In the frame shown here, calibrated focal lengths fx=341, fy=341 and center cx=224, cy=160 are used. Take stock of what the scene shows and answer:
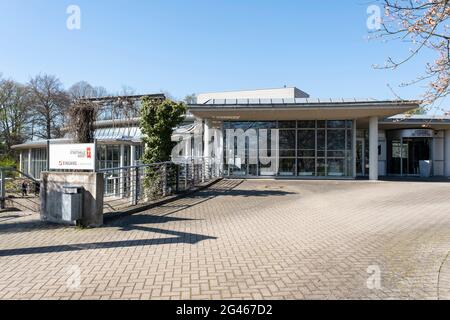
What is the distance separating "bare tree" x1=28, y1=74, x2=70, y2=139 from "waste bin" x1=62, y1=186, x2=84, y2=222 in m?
38.2

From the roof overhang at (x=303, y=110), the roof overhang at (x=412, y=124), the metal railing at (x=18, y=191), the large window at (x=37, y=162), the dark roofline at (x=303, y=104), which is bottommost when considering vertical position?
the metal railing at (x=18, y=191)

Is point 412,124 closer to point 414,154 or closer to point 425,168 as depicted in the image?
point 414,154

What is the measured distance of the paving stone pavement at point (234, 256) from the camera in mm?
3941

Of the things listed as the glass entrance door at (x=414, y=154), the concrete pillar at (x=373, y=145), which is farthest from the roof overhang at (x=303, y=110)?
the glass entrance door at (x=414, y=154)

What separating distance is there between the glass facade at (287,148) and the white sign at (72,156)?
12.6m

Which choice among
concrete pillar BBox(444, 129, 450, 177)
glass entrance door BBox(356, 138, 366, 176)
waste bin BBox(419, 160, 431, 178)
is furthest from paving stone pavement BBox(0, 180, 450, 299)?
concrete pillar BBox(444, 129, 450, 177)

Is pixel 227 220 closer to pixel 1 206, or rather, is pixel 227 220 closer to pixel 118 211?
pixel 118 211

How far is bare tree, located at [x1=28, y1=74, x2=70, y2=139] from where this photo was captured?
136ft

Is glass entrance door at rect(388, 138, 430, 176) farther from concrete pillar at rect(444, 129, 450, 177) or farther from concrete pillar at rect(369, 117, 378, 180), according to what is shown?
concrete pillar at rect(369, 117, 378, 180)

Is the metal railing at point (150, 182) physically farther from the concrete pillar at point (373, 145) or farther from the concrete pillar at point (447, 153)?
the concrete pillar at point (447, 153)

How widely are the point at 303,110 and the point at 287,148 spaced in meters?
3.71

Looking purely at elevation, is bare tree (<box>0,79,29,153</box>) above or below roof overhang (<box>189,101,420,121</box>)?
above

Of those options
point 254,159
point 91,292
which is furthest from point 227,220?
point 254,159

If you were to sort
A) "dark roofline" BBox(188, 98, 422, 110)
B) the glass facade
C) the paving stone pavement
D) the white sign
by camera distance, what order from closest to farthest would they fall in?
the paving stone pavement, the white sign, "dark roofline" BBox(188, 98, 422, 110), the glass facade
